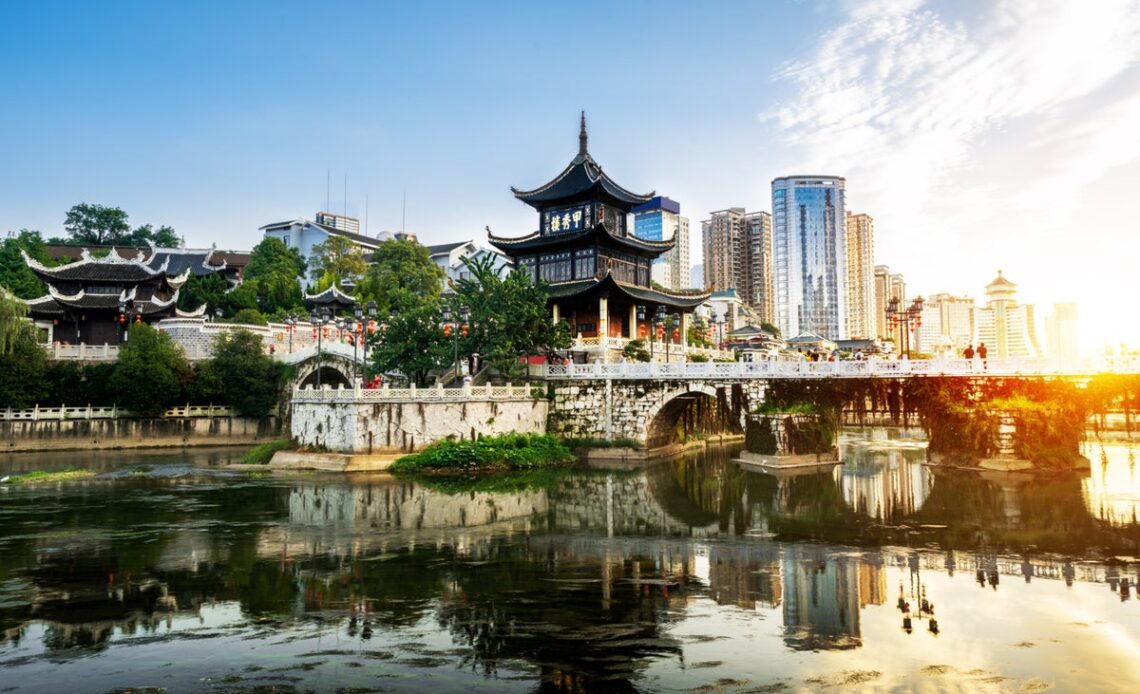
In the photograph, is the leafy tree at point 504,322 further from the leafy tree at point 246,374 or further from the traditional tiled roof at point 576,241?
the leafy tree at point 246,374

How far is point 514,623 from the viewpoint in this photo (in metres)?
14.8

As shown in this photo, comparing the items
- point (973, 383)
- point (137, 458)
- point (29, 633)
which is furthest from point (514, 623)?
point (137, 458)

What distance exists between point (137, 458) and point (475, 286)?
23304 mm

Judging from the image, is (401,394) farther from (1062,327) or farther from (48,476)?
(1062,327)

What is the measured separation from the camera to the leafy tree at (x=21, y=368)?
46.3m

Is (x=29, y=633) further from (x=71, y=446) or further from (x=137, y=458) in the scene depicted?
(x=71, y=446)

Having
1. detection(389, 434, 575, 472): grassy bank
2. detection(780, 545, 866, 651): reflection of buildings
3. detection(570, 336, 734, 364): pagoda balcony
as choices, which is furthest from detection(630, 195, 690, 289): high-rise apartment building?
detection(780, 545, 866, 651): reflection of buildings

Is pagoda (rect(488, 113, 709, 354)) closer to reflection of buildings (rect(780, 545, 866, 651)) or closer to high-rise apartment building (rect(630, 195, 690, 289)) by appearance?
reflection of buildings (rect(780, 545, 866, 651))

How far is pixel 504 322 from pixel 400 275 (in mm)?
33849

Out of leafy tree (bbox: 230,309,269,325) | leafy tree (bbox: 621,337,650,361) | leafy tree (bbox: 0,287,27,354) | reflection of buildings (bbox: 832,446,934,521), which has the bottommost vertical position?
reflection of buildings (bbox: 832,446,934,521)

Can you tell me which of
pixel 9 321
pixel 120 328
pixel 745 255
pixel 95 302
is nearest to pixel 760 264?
pixel 745 255

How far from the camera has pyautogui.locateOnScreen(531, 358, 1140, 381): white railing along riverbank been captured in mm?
32938

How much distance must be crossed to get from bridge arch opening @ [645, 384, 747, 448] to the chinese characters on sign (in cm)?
1555

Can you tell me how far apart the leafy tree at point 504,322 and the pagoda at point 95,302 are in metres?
29.1
